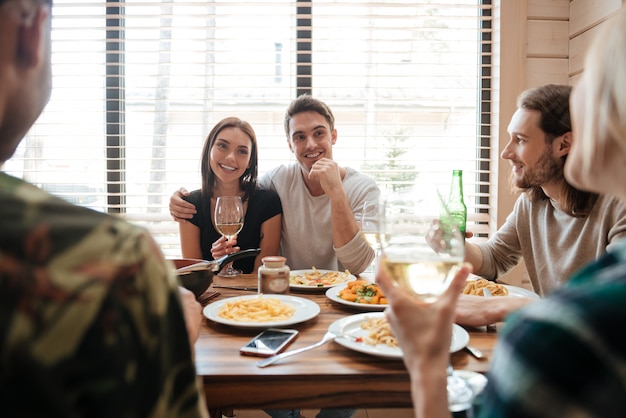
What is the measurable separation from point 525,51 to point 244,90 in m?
1.77

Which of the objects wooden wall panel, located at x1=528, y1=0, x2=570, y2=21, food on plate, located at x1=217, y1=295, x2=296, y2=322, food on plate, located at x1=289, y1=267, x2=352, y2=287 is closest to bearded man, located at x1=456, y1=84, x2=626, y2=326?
food on plate, located at x1=289, y1=267, x2=352, y2=287

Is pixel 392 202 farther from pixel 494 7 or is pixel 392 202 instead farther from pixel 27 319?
pixel 494 7

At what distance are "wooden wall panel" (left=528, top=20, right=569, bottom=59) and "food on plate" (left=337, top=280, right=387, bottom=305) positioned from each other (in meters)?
2.21

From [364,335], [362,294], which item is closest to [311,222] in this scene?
[362,294]

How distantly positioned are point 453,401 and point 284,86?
249 cm

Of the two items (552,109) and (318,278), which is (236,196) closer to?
(318,278)

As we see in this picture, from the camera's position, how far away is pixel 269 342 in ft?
3.30

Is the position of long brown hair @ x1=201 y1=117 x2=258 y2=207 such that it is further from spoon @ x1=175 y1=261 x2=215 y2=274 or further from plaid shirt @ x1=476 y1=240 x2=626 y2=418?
plaid shirt @ x1=476 y1=240 x2=626 y2=418

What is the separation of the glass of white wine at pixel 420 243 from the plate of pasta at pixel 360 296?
0.59 meters

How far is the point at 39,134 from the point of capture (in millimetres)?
2977

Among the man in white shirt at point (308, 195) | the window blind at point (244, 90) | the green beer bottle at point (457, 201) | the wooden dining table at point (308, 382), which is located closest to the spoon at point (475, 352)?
the wooden dining table at point (308, 382)

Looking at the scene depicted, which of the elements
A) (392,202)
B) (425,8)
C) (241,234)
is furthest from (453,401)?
(425,8)

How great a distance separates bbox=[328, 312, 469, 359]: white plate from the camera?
35.9 inches

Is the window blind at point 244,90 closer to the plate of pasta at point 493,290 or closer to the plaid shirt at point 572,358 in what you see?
the plate of pasta at point 493,290
